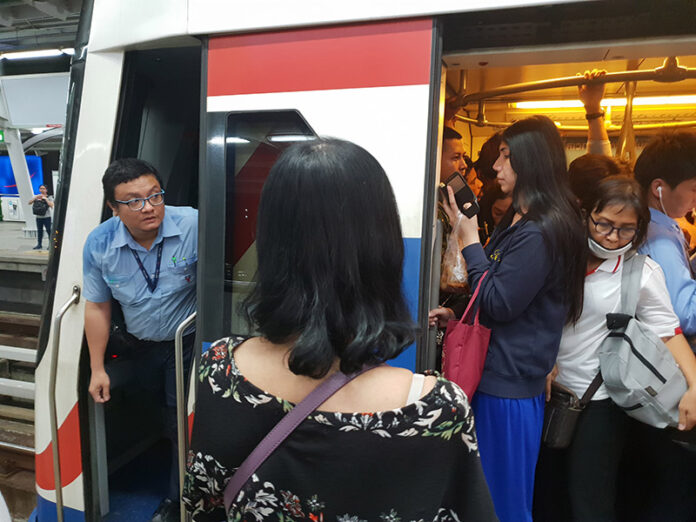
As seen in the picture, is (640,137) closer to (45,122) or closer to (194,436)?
(194,436)

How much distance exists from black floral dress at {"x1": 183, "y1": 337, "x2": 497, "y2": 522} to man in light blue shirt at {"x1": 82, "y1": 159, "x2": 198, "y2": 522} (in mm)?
1389

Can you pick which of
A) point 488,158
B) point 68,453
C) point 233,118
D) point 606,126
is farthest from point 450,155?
point 68,453

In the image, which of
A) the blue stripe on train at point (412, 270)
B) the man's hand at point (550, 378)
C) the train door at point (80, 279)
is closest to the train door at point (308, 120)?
the blue stripe on train at point (412, 270)

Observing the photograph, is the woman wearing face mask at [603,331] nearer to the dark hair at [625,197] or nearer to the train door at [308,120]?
the dark hair at [625,197]

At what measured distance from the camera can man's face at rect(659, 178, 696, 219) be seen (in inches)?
74.3

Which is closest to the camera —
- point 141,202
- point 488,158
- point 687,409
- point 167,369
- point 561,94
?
point 687,409

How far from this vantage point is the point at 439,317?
183 cm

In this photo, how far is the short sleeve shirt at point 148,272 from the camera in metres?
2.04

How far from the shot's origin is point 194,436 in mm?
925

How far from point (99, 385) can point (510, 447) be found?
5.68ft

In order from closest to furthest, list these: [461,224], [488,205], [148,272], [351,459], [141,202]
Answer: [351,459]
[461,224]
[141,202]
[148,272]
[488,205]

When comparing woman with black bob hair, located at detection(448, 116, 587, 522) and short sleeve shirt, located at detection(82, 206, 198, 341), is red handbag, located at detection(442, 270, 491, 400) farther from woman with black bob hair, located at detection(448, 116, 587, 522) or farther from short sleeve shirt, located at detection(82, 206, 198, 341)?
short sleeve shirt, located at detection(82, 206, 198, 341)

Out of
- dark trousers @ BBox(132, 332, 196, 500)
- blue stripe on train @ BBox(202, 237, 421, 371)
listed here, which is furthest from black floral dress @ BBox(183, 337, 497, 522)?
dark trousers @ BBox(132, 332, 196, 500)

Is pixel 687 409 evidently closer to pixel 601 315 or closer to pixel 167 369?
pixel 601 315
